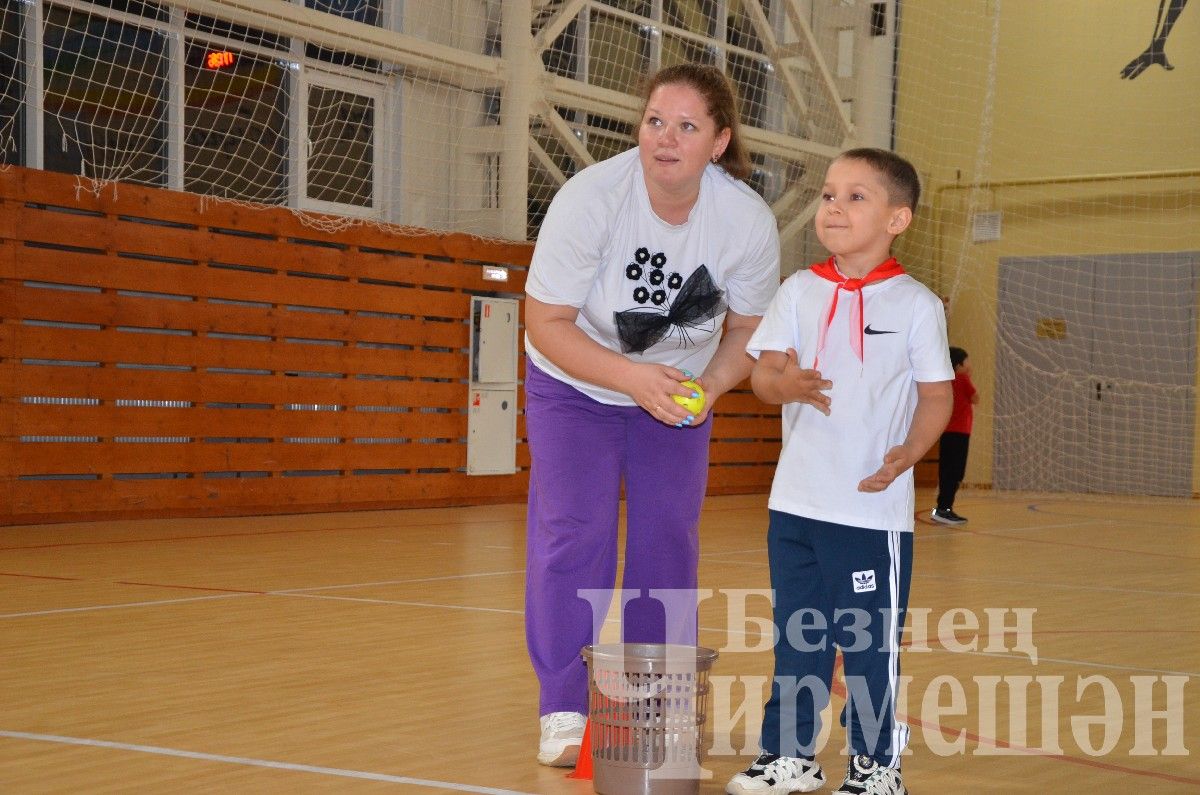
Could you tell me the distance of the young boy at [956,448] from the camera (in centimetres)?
974

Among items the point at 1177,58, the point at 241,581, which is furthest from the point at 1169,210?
the point at 241,581

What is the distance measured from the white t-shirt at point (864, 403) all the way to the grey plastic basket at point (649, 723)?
0.38m

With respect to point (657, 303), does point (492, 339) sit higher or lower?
lower

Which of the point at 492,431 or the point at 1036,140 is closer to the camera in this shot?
the point at 492,431

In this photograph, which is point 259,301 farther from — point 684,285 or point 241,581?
point 684,285

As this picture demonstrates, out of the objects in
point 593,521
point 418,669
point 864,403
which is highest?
point 864,403

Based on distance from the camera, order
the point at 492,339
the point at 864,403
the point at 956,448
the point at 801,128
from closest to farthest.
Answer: the point at 864,403, the point at 956,448, the point at 492,339, the point at 801,128

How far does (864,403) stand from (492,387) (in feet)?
25.6

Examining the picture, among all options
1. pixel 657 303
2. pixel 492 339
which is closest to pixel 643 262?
pixel 657 303

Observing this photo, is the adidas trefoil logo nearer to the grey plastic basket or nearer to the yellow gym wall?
the grey plastic basket

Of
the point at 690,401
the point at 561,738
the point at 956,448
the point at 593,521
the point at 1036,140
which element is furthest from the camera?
the point at 1036,140

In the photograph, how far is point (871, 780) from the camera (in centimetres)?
249

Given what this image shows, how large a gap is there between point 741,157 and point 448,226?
24.3 feet

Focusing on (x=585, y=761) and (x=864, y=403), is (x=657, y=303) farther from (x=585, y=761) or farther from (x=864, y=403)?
(x=585, y=761)
